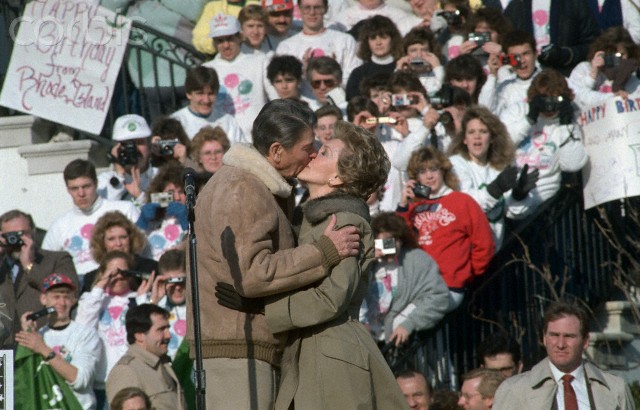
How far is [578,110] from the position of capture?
13.2 m

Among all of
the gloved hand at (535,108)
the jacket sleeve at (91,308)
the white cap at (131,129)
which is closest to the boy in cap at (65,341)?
the jacket sleeve at (91,308)

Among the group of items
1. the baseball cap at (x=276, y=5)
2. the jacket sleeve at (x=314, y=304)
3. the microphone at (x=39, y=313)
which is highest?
the baseball cap at (x=276, y=5)

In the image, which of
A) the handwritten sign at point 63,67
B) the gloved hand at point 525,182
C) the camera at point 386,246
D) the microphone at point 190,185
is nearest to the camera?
the microphone at point 190,185

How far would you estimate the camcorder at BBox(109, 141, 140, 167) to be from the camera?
13.3m

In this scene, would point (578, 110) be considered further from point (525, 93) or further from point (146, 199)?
point (146, 199)

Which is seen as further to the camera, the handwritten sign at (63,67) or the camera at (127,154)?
the handwritten sign at (63,67)

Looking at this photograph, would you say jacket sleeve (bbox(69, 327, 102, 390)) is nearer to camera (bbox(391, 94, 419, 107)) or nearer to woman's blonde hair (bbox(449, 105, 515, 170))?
camera (bbox(391, 94, 419, 107))

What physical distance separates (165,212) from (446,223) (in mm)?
2292

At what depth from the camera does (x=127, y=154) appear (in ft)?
43.5

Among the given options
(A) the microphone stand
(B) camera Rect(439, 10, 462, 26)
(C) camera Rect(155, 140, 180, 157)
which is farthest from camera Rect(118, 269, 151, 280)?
(A) the microphone stand

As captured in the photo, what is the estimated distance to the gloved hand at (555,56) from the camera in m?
13.8

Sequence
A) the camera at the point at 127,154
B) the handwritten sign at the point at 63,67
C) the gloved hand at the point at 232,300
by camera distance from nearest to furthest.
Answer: the gloved hand at the point at 232,300, the camera at the point at 127,154, the handwritten sign at the point at 63,67

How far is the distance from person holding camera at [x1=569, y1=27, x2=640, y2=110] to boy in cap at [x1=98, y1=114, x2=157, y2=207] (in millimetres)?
3600

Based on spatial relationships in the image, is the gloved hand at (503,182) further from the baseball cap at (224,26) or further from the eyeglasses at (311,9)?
the baseball cap at (224,26)
